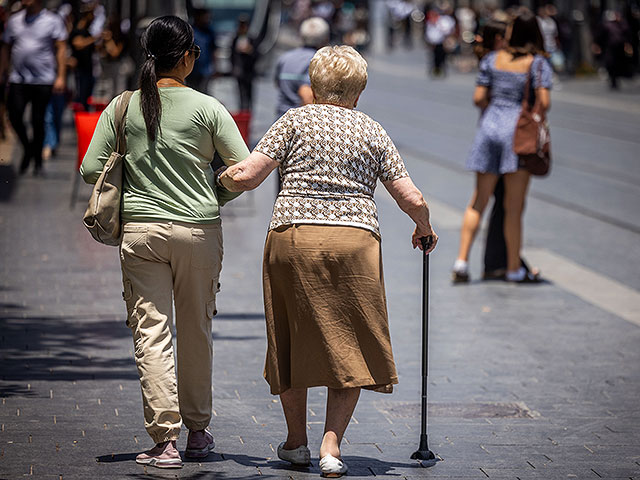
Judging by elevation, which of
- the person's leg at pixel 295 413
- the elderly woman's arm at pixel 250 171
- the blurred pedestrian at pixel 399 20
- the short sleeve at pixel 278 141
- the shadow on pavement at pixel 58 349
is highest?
the short sleeve at pixel 278 141

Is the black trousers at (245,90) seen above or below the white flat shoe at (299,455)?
below

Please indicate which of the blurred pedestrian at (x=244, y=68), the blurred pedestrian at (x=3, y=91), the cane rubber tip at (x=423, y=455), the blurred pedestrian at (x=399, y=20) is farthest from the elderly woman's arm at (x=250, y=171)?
the blurred pedestrian at (x=399, y=20)

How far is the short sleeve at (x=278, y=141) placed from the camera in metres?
4.93

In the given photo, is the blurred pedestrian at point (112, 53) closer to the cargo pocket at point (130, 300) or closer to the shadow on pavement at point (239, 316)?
the shadow on pavement at point (239, 316)

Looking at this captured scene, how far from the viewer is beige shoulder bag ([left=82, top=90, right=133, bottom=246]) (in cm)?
505

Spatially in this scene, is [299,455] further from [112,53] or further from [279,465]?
[112,53]

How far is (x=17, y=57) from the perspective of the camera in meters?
14.2

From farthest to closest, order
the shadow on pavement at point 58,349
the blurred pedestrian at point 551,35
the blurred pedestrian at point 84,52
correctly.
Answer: the blurred pedestrian at point 551,35
the blurred pedestrian at point 84,52
the shadow on pavement at point 58,349

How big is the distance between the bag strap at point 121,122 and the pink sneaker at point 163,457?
3.86ft

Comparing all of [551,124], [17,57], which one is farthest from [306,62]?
[551,124]

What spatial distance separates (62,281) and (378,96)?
891 inches

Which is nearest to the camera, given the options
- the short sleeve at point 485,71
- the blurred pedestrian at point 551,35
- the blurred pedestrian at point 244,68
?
the short sleeve at point 485,71

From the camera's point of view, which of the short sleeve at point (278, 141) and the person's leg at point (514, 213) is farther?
the person's leg at point (514, 213)

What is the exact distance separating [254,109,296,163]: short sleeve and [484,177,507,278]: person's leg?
16.9ft
